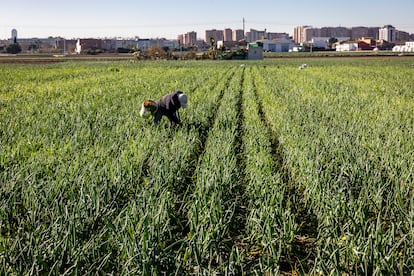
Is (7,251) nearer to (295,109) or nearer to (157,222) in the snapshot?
(157,222)

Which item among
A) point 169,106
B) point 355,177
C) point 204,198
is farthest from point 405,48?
point 204,198

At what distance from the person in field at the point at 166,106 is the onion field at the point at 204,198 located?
0.81ft

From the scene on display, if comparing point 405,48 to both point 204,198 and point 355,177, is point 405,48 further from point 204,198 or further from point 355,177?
point 204,198

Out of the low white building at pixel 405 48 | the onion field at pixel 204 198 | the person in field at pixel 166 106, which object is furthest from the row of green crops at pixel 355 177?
the low white building at pixel 405 48

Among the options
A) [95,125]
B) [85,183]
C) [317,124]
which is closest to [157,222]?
[85,183]

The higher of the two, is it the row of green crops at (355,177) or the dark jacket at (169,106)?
the dark jacket at (169,106)

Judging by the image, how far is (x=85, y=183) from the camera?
4250 millimetres

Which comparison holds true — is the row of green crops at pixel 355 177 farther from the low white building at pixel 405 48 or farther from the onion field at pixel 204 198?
the low white building at pixel 405 48

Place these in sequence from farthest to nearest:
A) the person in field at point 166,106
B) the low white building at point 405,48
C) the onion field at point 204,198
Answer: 1. the low white building at point 405,48
2. the person in field at point 166,106
3. the onion field at point 204,198

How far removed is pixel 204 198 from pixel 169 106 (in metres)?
3.62

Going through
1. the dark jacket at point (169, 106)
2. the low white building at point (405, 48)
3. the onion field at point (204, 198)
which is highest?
the low white building at point (405, 48)

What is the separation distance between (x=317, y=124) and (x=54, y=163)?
4.47 m

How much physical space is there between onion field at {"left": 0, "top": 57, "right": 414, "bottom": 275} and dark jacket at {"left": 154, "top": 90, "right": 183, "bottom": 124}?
229 millimetres

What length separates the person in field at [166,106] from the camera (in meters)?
7.06
